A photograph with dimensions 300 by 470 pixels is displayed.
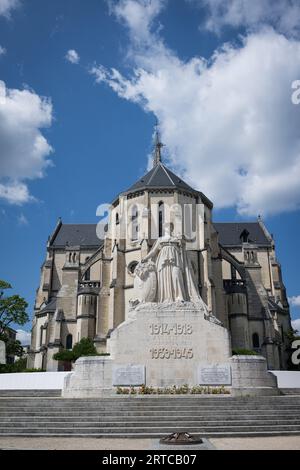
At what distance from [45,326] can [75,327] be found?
12.2 feet

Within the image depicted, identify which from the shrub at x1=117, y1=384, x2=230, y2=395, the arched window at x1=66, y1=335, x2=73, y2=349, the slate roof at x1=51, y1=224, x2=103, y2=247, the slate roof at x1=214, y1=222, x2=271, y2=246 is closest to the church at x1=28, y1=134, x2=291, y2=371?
the arched window at x1=66, y1=335, x2=73, y2=349

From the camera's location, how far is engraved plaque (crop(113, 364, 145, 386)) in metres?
16.1

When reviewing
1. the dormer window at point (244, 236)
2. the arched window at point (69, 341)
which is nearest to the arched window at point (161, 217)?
the arched window at point (69, 341)

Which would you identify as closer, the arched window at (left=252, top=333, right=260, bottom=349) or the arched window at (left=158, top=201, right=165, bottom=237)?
the arched window at (left=158, top=201, right=165, bottom=237)

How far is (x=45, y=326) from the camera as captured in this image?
152 ft

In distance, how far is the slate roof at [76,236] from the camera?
6303 centimetres

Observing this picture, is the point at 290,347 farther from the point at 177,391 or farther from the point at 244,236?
the point at 177,391

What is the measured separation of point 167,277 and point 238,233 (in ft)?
160

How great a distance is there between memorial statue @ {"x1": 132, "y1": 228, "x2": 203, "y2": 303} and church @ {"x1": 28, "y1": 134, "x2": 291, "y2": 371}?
22.0 m

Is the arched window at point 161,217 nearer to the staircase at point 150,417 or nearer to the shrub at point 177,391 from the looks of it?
the shrub at point 177,391

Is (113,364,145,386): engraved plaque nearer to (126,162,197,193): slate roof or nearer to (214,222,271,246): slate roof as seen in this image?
(126,162,197,193): slate roof

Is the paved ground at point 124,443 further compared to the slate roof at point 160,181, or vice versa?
the slate roof at point 160,181

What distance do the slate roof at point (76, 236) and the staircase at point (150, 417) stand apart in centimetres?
4901
